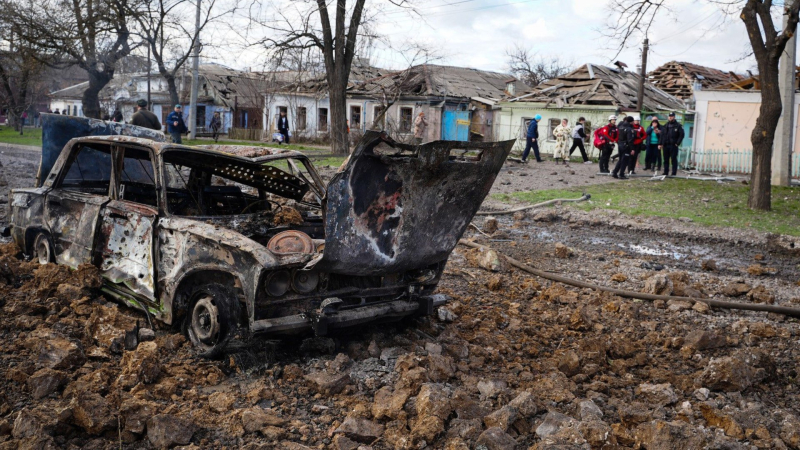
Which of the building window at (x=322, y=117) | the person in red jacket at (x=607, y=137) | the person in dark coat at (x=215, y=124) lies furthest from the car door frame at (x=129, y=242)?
the person in dark coat at (x=215, y=124)

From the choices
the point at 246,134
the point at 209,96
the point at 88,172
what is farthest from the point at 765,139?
the point at 209,96

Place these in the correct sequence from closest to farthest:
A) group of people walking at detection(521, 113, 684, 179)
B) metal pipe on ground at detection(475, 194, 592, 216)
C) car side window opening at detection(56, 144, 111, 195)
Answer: car side window opening at detection(56, 144, 111, 195), metal pipe on ground at detection(475, 194, 592, 216), group of people walking at detection(521, 113, 684, 179)

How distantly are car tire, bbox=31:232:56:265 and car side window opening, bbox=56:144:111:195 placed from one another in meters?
0.53

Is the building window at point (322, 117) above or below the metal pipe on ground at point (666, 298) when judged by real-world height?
above

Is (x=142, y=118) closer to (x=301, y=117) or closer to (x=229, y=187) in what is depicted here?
(x=229, y=187)

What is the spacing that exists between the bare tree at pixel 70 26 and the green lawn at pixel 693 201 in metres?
18.9

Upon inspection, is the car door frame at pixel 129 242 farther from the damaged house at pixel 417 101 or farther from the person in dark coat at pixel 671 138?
the damaged house at pixel 417 101

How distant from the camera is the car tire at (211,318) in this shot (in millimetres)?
4645

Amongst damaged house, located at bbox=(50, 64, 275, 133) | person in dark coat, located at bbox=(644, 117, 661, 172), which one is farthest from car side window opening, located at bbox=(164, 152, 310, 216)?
damaged house, located at bbox=(50, 64, 275, 133)

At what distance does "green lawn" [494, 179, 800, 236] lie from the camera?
1251 centimetres

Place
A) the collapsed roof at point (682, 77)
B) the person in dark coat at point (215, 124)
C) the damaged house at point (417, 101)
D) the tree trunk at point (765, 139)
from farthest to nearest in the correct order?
the person in dark coat at point (215, 124)
the collapsed roof at point (682, 77)
the damaged house at point (417, 101)
the tree trunk at point (765, 139)

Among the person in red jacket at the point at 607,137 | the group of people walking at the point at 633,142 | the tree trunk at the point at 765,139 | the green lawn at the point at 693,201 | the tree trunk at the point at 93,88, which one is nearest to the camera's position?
the green lawn at the point at 693,201

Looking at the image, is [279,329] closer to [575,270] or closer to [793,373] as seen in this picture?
[793,373]

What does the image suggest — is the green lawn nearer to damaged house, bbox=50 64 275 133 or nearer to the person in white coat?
the person in white coat
